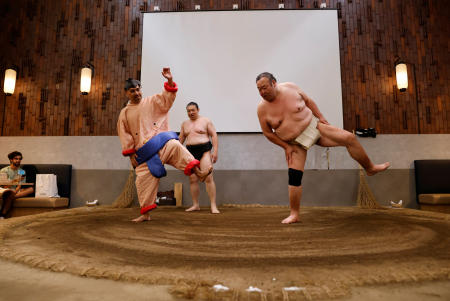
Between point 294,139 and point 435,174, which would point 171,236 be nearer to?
point 294,139

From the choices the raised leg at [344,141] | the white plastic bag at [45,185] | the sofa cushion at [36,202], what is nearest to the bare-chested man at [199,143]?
the raised leg at [344,141]

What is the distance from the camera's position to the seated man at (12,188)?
10.8ft

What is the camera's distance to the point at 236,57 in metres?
4.54

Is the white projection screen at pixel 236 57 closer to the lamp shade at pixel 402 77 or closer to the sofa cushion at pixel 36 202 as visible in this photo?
the lamp shade at pixel 402 77

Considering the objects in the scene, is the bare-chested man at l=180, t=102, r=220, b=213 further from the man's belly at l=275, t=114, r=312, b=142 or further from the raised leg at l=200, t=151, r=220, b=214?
the man's belly at l=275, t=114, r=312, b=142

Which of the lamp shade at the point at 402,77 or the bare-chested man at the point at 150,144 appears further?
the lamp shade at the point at 402,77

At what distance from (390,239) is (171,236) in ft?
3.56

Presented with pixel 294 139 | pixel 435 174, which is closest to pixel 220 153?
pixel 294 139

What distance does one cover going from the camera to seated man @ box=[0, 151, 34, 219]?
3.30 m

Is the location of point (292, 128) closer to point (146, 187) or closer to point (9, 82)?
point (146, 187)

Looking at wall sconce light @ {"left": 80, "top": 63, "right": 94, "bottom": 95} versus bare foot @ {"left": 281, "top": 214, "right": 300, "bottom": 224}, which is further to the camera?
wall sconce light @ {"left": 80, "top": 63, "right": 94, "bottom": 95}

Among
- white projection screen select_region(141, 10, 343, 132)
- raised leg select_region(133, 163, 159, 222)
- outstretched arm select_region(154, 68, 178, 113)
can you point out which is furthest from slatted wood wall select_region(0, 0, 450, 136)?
raised leg select_region(133, 163, 159, 222)

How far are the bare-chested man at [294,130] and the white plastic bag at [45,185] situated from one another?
3.23 m

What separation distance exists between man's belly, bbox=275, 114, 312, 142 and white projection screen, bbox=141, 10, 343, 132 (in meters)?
2.35
